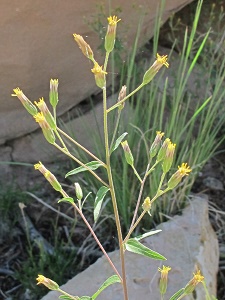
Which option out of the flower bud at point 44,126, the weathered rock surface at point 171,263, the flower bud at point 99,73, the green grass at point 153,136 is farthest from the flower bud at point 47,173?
the green grass at point 153,136

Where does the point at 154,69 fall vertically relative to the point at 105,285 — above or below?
above

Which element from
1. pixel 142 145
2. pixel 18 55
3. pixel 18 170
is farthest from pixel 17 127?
pixel 142 145

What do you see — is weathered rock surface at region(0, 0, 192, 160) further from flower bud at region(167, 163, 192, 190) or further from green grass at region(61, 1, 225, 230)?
flower bud at region(167, 163, 192, 190)

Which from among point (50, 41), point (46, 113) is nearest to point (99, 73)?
point (46, 113)

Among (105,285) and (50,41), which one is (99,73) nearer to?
(105,285)

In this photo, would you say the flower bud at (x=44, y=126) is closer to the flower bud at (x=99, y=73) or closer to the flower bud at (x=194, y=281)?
the flower bud at (x=99, y=73)

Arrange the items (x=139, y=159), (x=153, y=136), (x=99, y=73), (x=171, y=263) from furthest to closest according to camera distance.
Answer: (x=139, y=159) → (x=153, y=136) → (x=171, y=263) → (x=99, y=73)
